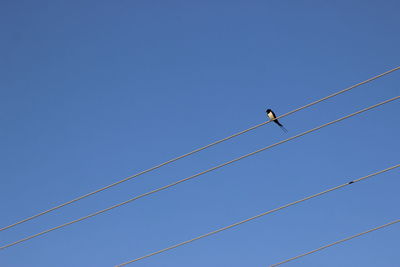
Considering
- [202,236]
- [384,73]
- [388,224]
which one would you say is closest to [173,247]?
[202,236]

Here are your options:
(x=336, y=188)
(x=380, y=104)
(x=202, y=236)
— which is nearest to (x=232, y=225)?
(x=202, y=236)

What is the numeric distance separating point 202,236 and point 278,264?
166 centimetres

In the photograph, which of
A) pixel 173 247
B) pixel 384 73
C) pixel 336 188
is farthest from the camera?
pixel 173 247

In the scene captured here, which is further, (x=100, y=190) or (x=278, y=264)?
(x=278, y=264)

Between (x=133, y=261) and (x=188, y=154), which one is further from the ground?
(x=188, y=154)

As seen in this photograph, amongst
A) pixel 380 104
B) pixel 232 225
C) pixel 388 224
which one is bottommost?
pixel 388 224

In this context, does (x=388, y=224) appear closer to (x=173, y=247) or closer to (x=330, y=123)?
(x=330, y=123)

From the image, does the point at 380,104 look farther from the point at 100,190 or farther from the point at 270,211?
the point at 100,190

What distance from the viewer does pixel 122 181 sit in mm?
9125

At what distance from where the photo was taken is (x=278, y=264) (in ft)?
32.1

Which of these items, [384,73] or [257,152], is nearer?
[384,73]

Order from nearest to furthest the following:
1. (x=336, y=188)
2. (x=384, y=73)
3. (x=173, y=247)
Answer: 1. (x=384, y=73)
2. (x=336, y=188)
3. (x=173, y=247)

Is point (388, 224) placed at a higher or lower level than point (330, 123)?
lower

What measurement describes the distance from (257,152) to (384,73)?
2.48 meters
